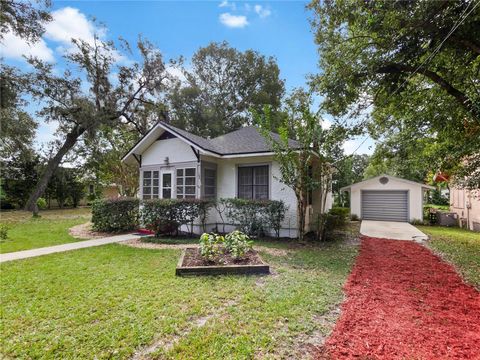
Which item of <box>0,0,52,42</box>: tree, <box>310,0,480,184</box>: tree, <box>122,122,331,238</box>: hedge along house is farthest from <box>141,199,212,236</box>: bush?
<box>0,0,52,42</box>: tree

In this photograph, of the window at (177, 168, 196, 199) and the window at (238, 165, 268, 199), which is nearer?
the window at (238, 165, 268, 199)

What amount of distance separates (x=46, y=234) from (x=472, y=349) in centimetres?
1301

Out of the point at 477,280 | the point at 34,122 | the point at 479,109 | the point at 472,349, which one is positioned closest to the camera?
the point at 472,349

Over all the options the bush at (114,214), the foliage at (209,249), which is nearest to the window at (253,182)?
the foliage at (209,249)

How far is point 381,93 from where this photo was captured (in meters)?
8.74

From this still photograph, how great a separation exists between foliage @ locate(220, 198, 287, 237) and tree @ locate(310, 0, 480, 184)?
416 cm

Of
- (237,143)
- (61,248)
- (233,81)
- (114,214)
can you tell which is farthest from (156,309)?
(233,81)

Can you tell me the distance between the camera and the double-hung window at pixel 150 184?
12.1 m

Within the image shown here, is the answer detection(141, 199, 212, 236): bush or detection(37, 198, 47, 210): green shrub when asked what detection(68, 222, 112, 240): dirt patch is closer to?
detection(141, 199, 212, 236): bush

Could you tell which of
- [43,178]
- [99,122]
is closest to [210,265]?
[99,122]

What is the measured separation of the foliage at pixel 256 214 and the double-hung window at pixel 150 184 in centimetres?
374

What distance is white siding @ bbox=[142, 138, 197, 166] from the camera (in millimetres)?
11195

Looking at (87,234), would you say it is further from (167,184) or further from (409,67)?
(409,67)

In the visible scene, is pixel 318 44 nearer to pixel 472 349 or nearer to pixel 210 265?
pixel 210 265
